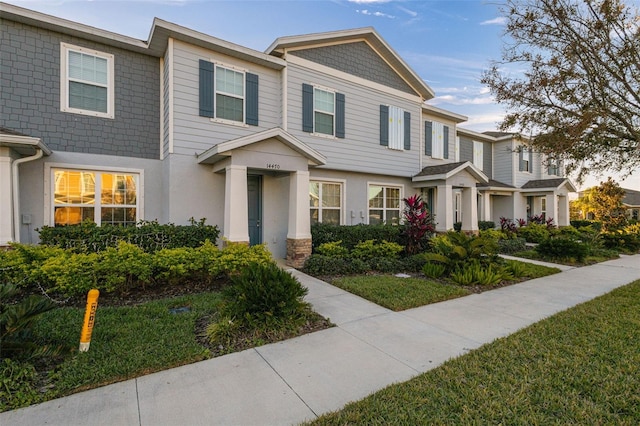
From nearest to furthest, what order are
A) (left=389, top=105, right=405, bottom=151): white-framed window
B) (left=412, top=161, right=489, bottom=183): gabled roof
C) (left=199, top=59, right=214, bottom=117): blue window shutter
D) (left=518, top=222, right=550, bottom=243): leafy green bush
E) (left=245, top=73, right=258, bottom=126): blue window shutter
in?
(left=199, top=59, right=214, bottom=117): blue window shutter → (left=245, top=73, right=258, bottom=126): blue window shutter → (left=412, top=161, right=489, bottom=183): gabled roof → (left=389, top=105, right=405, bottom=151): white-framed window → (left=518, top=222, right=550, bottom=243): leafy green bush

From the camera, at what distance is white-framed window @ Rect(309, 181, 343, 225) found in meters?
10.3

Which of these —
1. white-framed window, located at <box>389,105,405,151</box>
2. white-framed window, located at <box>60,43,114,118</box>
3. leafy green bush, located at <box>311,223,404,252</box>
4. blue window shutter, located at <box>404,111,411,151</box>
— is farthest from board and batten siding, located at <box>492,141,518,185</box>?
white-framed window, located at <box>60,43,114,118</box>

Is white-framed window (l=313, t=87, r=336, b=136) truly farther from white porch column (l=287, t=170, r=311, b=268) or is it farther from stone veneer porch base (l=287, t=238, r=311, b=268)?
stone veneer porch base (l=287, t=238, r=311, b=268)

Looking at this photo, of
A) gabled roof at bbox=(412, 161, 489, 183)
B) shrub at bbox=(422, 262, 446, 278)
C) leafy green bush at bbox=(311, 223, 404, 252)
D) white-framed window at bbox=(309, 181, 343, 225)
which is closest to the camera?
shrub at bbox=(422, 262, 446, 278)

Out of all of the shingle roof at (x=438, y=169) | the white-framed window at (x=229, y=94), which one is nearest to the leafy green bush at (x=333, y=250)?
Answer: the white-framed window at (x=229, y=94)

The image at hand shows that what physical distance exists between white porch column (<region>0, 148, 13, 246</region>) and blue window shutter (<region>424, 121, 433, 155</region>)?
509 inches

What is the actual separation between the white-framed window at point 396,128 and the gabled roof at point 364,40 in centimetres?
139

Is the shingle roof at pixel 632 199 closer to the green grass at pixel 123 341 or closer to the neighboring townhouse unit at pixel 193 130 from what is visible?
the neighboring townhouse unit at pixel 193 130

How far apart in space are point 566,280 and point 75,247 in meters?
11.1

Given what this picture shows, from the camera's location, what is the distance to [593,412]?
250 centimetres

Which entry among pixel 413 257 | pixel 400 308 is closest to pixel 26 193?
pixel 400 308

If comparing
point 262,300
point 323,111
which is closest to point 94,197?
point 262,300

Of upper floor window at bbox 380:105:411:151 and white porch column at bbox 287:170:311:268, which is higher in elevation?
upper floor window at bbox 380:105:411:151

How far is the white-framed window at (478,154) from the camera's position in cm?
1720
